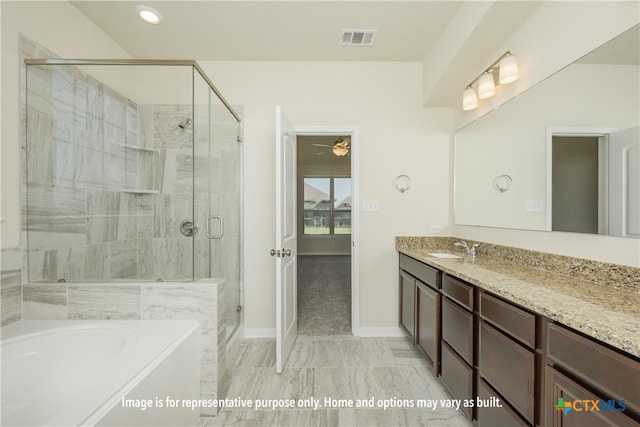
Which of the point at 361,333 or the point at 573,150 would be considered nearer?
the point at 573,150

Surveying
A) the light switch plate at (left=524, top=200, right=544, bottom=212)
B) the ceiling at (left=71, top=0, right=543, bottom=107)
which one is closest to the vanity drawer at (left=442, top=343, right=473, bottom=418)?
the light switch plate at (left=524, top=200, right=544, bottom=212)

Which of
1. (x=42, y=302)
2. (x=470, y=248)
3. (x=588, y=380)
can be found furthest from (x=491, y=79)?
(x=42, y=302)

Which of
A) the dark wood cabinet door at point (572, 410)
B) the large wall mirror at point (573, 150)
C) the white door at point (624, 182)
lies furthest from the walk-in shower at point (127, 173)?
the white door at point (624, 182)

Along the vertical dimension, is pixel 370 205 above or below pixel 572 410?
above

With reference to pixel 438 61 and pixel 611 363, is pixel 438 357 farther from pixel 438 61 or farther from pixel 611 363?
pixel 438 61

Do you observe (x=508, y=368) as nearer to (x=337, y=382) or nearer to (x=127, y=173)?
(x=337, y=382)

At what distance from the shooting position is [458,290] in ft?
5.18

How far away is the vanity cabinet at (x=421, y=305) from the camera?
1859 mm

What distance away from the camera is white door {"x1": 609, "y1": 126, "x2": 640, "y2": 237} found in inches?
44.6

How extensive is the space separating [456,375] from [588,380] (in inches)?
34.8

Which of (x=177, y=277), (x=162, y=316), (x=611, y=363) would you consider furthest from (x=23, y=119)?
(x=611, y=363)

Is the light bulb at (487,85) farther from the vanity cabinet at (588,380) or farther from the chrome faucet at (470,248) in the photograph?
the vanity cabinet at (588,380)

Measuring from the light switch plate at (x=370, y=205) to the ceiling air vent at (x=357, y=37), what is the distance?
1435 millimetres

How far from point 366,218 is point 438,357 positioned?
1333mm
